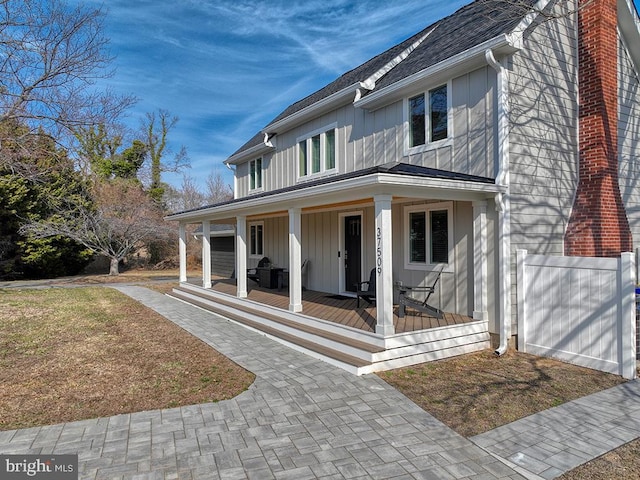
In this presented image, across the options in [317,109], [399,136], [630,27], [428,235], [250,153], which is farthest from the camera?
[250,153]

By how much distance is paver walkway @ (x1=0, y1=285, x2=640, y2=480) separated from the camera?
3150 mm

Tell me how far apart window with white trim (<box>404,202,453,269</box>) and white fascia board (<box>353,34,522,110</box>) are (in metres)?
2.38

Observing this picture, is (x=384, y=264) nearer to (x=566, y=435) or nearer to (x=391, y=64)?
(x=566, y=435)

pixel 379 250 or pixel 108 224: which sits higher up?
pixel 108 224

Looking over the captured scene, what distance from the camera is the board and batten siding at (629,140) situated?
884cm

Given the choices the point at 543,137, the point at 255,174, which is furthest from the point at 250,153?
the point at 543,137

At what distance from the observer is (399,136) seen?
859cm

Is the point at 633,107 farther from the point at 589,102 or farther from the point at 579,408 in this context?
the point at 579,408

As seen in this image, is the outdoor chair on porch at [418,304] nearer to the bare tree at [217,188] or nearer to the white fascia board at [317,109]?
the white fascia board at [317,109]

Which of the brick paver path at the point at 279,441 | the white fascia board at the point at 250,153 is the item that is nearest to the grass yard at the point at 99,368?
the brick paver path at the point at 279,441

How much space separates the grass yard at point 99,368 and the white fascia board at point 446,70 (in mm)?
6107

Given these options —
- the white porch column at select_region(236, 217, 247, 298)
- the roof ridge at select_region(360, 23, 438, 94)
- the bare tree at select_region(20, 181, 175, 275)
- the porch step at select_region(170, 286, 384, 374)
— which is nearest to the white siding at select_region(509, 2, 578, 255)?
the porch step at select_region(170, 286, 384, 374)

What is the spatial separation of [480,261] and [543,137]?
264cm

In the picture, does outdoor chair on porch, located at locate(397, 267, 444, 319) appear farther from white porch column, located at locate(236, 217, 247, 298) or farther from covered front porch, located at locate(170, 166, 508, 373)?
white porch column, located at locate(236, 217, 247, 298)
